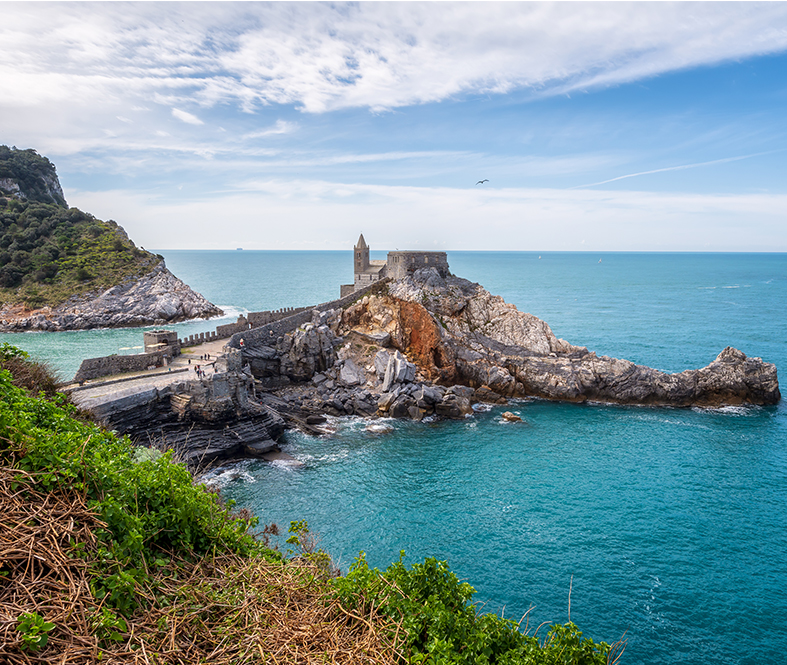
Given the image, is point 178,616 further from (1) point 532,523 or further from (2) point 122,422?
(2) point 122,422

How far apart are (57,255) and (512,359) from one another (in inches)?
2933

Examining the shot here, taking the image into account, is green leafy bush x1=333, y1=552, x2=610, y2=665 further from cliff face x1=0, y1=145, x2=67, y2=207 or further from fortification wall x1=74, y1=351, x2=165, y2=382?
cliff face x1=0, y1=145, x2=67, y2=207

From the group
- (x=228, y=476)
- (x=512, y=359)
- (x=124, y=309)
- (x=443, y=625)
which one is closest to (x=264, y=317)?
(x=228, y=476)

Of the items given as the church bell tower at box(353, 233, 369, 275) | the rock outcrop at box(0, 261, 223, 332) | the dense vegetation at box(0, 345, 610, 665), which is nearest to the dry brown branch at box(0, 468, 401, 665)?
the dense vegetation at box(0, 345, 610, 665)

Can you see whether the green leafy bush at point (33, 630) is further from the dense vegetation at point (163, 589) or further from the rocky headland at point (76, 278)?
the rocky headland at point (76, 278)

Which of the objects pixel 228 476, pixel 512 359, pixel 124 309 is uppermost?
pixel 124 309

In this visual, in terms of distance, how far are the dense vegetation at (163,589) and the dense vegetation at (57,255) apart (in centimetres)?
7662

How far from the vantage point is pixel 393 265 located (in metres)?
55.7

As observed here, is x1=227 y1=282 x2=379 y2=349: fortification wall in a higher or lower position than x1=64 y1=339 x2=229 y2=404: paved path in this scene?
higher

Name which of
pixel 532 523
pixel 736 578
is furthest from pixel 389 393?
pixel 736 578

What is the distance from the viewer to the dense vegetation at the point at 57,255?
70562 mm

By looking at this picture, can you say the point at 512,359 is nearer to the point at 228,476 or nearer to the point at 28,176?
the point at 228,476

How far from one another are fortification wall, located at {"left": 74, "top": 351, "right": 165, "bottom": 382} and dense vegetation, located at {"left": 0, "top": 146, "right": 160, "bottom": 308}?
4832 centimetres

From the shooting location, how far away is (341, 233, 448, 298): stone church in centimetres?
5466
